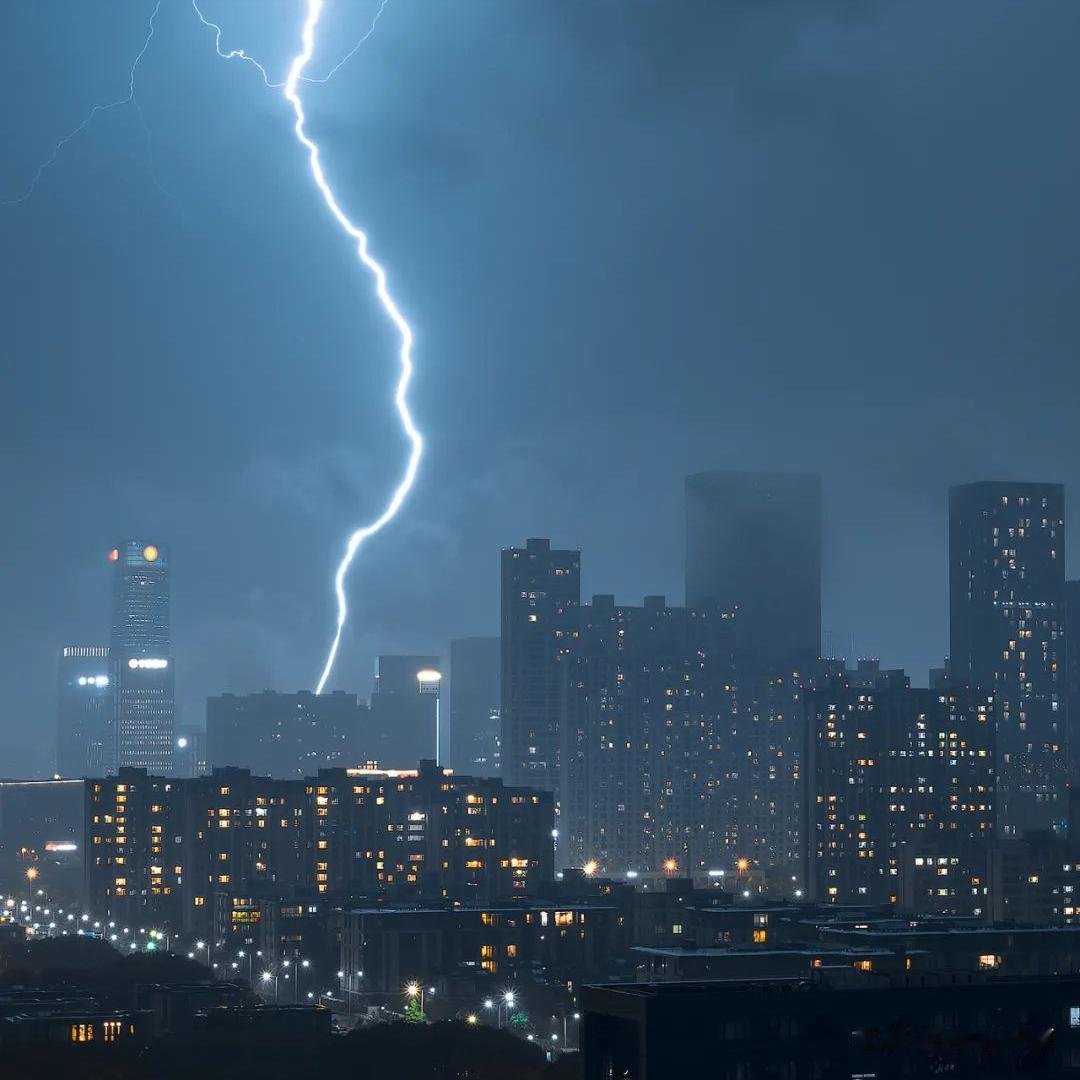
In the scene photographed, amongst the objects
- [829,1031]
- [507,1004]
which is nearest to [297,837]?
[507,1004]

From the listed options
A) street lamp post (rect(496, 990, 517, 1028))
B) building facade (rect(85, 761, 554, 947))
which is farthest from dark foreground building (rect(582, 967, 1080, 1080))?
building facade (rect(85, 761, 554, 947))

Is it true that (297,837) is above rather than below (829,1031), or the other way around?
above

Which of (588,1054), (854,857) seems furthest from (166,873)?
(588,1054)

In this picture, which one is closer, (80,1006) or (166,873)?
(80,1006)

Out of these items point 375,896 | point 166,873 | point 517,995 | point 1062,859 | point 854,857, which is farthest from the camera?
point 854,857

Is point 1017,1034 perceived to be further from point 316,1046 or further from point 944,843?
point 944,843

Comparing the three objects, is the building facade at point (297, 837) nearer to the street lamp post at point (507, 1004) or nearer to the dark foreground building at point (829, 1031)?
the street lamp post at point (507, 1004)

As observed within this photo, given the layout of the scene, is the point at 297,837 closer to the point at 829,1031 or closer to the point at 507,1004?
the point at 507,1004

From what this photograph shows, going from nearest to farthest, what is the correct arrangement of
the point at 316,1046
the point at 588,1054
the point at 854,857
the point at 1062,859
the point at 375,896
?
the point at 588,1054, the point at 316,1046, the point at 375,896, the point at 1062,859, the point at 854,857
